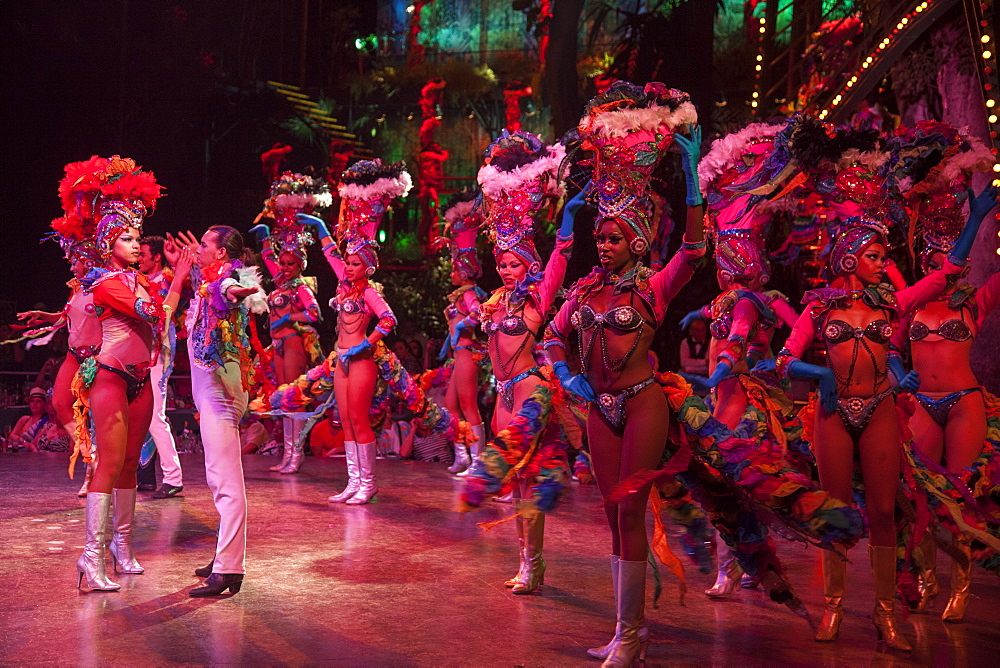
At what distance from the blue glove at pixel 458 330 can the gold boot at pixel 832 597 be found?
444cm

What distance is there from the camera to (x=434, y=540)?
6.18 metres

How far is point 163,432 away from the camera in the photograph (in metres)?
7.22

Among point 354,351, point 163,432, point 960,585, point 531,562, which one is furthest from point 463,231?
point 960,585

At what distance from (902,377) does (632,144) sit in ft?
6.54

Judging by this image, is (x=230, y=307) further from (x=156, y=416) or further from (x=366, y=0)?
(x=366, y=0)

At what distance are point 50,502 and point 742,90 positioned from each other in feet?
40.8

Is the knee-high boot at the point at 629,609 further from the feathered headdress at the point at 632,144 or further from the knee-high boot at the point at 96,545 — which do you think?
the knee-high boot at the point at 96,545

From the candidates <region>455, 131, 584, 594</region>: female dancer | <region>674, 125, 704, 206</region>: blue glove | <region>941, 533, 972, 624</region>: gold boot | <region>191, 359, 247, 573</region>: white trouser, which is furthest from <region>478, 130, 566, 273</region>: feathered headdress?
<region>941, 533, 972, 624</region>: gold boot

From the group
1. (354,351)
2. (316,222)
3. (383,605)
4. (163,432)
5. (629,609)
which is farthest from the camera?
(316,222)

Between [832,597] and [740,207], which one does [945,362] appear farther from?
[832,597]

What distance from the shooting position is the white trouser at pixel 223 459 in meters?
4.57

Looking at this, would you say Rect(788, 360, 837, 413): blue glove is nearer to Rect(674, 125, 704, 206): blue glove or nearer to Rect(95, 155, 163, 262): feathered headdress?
Rect(674, 125, 704, 206): blue glove

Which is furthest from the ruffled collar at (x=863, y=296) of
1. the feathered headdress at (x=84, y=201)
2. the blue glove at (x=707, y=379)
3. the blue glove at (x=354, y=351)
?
the blue glove at (x=354, y=351)

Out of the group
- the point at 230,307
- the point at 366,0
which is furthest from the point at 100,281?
the point at 366,0
